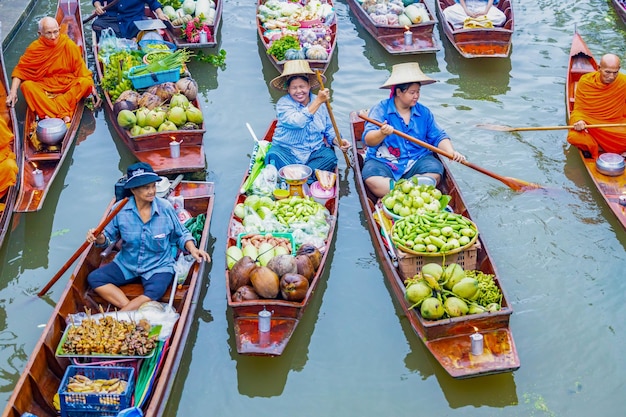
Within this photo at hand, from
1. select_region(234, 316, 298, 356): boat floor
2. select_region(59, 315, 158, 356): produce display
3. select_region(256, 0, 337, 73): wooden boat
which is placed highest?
select_region(59, 315, 158, 356): produce display

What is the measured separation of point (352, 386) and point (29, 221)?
4.00 meters

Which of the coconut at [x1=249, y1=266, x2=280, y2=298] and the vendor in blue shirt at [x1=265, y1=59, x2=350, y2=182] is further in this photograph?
the vendor in blue shirt at [x1=265, y1=59, x2=350, y2=182]

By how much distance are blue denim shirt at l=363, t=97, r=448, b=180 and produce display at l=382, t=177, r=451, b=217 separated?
2.06 feet

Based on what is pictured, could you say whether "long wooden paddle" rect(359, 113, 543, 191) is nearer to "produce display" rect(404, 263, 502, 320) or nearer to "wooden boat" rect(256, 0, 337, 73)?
"produce display" rect(404, 263, 502, 320)

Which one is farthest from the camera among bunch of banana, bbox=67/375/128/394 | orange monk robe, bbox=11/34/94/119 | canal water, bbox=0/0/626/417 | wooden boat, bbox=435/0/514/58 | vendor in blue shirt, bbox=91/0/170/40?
vendor in blue shirt, bbox=91/0/170/40

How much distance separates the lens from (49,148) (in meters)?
8.63

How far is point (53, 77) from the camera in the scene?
9531 mm

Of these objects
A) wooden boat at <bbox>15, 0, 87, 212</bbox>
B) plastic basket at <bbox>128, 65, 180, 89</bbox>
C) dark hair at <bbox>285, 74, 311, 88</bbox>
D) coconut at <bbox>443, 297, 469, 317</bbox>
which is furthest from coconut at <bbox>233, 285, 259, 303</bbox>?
plastic basket at <bbox>128, 65, 180, 89</bbox>

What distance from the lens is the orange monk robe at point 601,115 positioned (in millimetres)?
8477

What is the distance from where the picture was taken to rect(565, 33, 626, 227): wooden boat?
7746 millimetres

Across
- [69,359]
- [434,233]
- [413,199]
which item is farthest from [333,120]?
[69,359]

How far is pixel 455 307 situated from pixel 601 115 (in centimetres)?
Result: 376

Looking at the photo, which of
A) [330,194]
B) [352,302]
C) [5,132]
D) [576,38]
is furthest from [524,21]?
[5,132]

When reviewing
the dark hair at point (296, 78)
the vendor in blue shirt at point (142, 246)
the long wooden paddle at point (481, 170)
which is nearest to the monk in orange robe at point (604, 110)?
the long wooden paddle at point (481, 170)
